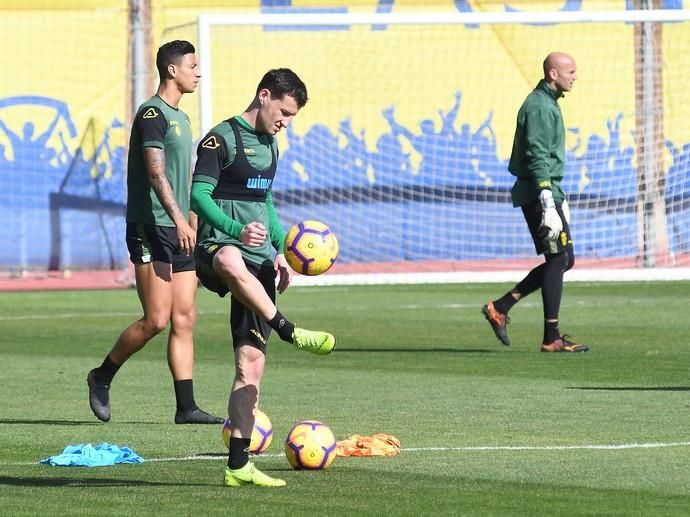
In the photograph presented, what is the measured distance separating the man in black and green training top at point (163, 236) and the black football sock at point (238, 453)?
2637 millimetres

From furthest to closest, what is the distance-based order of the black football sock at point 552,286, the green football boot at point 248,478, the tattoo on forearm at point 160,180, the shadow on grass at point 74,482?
the black football sock at point 552,286 → the tattoo on forearm at point 160,180 → the shadow on grass at point 74,482 → the green football boot at point 248,478

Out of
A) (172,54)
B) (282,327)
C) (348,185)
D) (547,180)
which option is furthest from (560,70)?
(348,185)

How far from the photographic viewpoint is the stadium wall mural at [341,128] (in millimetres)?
28547

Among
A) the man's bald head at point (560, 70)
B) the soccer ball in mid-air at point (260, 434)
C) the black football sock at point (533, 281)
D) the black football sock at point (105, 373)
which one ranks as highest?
the man's bald head at point (560, 70)

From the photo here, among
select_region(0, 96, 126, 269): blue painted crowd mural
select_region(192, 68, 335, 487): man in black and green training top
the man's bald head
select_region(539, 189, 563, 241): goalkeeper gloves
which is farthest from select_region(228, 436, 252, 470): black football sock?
select_region(0, 96, 126, 269): blue painted crowd mural

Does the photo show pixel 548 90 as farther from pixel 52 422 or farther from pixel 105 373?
pixel 52 422

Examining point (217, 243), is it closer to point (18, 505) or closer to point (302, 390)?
point (18, 505)

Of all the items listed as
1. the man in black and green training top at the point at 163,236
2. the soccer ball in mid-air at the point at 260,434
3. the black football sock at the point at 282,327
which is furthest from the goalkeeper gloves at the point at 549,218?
the black football sock at the point at 282,327

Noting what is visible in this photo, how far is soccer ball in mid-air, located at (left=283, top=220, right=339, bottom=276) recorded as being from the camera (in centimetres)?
834

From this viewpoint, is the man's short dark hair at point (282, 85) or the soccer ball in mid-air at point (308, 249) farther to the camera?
the soccer ball in mid-air at point (308, 249)

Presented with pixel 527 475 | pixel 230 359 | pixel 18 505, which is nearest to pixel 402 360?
pixel 230 359

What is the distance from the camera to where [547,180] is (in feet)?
48.6

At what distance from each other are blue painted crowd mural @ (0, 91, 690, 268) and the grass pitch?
8.11m

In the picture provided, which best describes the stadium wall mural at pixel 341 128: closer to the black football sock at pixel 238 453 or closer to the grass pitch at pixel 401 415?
the grass pitch at pixel 401 415
